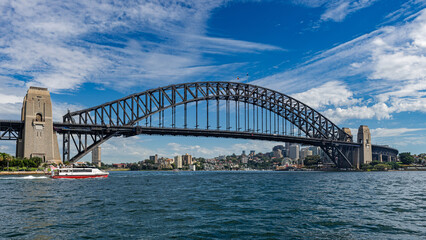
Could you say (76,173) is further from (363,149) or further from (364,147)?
(364,147)

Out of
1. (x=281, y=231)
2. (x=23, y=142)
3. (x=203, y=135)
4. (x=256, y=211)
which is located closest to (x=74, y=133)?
(x=23, y=142)

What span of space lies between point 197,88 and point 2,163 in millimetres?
53411

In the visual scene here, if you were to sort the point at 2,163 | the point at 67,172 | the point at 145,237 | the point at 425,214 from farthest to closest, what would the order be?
1. the point at 2,163
2. the point at 67,172
3. the point at 425,214
4. the point at 145,237

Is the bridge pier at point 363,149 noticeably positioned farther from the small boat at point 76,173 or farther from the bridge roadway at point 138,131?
the small boat at point 76,173

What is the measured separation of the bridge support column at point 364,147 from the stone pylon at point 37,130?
366ft

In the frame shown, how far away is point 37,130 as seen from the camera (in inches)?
3024

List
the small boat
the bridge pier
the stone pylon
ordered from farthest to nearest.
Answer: the bridge pier
the stone pylon
the small boat

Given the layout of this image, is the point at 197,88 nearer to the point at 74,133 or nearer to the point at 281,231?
the point at 74,133

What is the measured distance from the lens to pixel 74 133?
83.3 meters

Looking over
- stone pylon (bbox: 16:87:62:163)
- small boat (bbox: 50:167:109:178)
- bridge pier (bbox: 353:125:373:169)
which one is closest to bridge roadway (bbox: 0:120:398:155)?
stone pylon (bbox: 16:87:62:163)

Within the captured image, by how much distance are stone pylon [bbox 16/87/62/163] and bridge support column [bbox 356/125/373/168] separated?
111 metres

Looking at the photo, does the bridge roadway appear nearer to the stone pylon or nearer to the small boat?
the stone pylon

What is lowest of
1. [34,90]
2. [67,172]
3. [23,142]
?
[67,172]

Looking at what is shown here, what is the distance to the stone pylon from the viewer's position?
75750 mm
